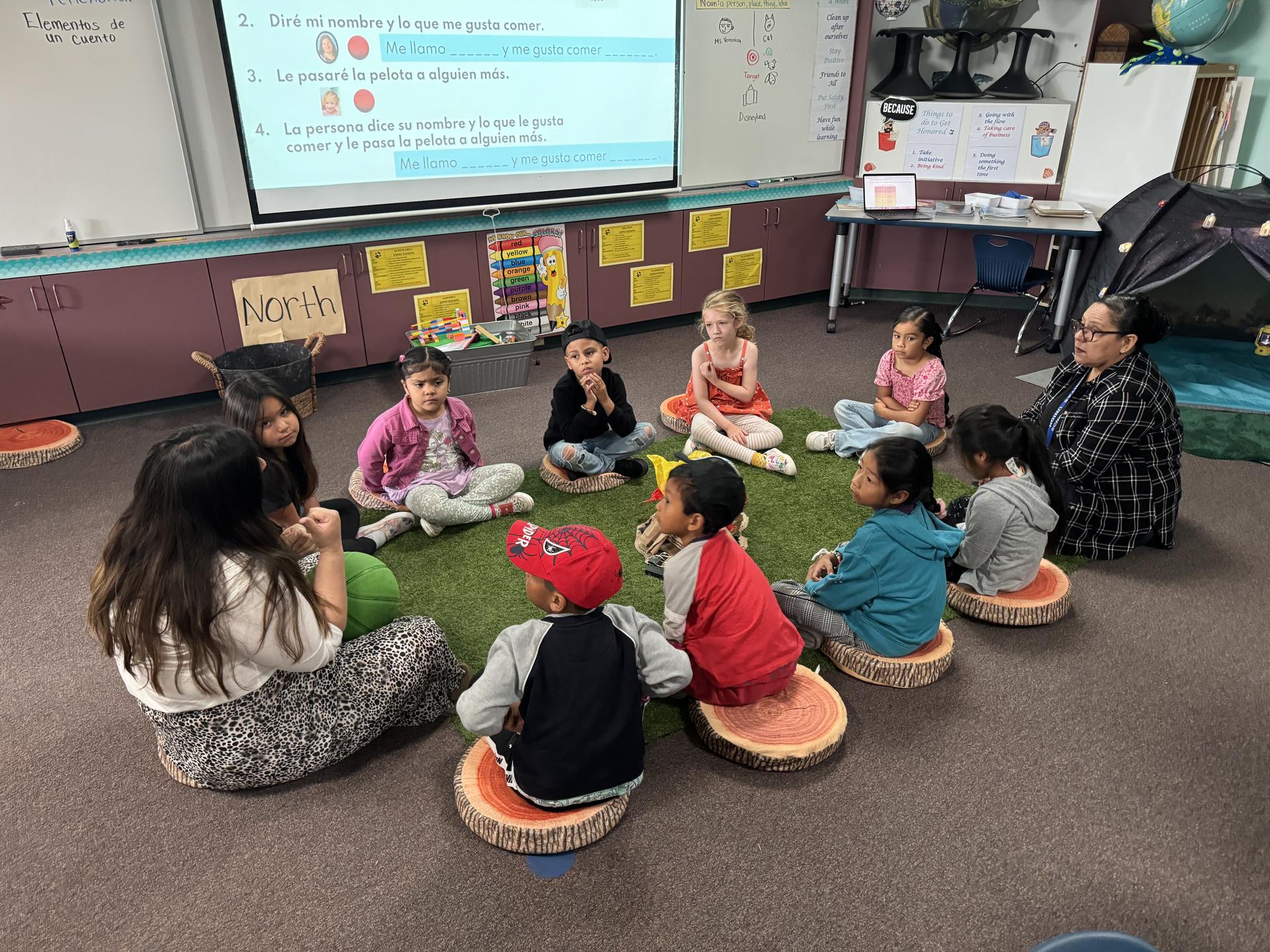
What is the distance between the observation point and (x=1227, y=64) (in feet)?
16.5

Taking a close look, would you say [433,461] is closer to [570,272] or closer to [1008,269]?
[570,272]

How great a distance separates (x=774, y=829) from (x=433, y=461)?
1927 mm

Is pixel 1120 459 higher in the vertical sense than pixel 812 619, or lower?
higher

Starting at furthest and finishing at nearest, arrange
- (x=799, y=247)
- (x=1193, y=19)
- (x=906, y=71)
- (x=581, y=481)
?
(x=799, y=247) → (x=906, y=71) → (x=1193, y=19) → (x=581, y=481)

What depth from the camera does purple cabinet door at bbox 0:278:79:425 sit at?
12.7ft

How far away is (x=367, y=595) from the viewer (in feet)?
7.54

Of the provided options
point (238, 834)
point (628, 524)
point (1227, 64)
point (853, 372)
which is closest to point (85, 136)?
point (628, 524)

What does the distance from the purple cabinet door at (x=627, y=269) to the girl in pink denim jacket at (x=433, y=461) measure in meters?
2.22

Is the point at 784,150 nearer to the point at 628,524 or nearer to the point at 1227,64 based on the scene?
the point at 1227,64

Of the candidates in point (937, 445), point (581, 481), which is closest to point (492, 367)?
point (581, 481)

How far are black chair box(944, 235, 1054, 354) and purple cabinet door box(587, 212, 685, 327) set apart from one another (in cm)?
189

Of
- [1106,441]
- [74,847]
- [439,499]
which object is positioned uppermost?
[1106,441]

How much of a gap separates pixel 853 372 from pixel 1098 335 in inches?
80.5

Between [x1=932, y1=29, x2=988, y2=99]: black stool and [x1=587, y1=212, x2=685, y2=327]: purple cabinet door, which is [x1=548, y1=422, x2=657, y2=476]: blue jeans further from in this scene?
[x1=932, y1=29, x2=988, y2=99]: black stool
